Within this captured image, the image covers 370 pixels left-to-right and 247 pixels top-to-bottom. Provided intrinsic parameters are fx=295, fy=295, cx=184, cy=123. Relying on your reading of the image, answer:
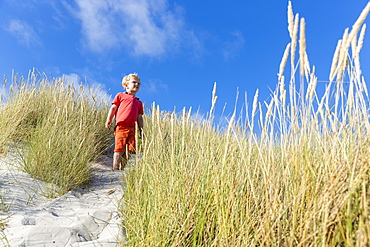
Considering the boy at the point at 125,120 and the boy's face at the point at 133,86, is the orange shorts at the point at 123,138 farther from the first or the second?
the boy's face at the point at 133,86

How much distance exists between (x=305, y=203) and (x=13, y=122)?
4.31 m

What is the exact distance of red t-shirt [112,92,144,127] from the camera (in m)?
4.23

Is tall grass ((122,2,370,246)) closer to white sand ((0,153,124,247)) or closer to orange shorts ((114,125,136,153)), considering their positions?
white sand ((0,153,124,247))

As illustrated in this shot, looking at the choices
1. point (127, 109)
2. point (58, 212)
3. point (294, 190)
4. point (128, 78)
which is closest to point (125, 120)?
point (127, 109)

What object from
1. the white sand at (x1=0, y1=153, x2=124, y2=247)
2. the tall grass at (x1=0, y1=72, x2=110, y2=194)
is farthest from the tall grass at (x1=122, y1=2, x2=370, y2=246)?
the tall grass at (x1=0, y1=72, x2=110, y2=194)

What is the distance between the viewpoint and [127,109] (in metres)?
4.26

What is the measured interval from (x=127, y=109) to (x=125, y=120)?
0.56 ft

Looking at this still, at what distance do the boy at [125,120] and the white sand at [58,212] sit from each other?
0.39 m

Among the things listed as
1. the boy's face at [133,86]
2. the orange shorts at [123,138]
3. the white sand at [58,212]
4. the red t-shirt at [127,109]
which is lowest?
the white sand at [58,212]

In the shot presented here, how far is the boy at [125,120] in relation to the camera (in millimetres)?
4195

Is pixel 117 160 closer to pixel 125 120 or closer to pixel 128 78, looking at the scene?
pixel 125 120

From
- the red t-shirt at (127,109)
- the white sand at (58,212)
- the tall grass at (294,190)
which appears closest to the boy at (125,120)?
the red t-shirt at (127,109)

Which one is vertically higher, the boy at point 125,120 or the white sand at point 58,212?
the boy at point 125,120

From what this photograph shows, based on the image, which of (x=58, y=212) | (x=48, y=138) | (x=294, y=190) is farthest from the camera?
(x=48, y=138)
